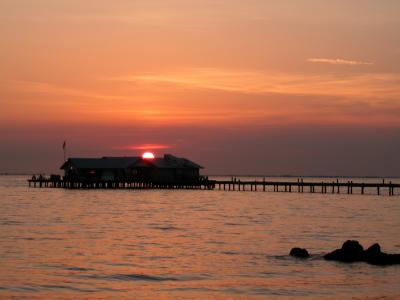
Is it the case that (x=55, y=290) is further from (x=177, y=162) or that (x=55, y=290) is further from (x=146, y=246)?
(x=177, y=162)

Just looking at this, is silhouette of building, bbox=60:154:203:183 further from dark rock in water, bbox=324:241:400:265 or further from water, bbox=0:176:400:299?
dark rock in water, bbox=324:241:400:265

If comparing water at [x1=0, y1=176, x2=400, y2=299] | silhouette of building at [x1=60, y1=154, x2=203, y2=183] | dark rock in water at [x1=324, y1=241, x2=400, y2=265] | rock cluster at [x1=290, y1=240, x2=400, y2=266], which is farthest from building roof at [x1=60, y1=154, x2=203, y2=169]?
dark rock in water at [x1=324, y1=241, x2=400, y2=265]

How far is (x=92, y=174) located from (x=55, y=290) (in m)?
86.0

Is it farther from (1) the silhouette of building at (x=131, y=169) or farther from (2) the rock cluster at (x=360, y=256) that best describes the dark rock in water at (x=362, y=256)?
(1) the silhouette of building at (x=131, y=169)

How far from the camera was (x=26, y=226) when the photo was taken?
51.8 m

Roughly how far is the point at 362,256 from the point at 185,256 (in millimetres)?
8331

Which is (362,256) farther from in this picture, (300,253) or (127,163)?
(127,163)

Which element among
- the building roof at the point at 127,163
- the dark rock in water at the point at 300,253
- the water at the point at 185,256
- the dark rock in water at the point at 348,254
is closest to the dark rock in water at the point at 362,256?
the dark rock in water at the point at 348,254

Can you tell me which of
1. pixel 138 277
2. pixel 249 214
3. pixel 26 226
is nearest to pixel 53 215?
pixel 26 226

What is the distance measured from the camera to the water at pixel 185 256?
28.6 metres

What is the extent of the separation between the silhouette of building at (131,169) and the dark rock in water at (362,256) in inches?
3059

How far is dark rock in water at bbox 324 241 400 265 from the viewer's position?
34906mm

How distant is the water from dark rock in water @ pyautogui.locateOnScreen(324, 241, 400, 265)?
0.75m

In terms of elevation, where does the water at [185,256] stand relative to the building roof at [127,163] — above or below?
below
